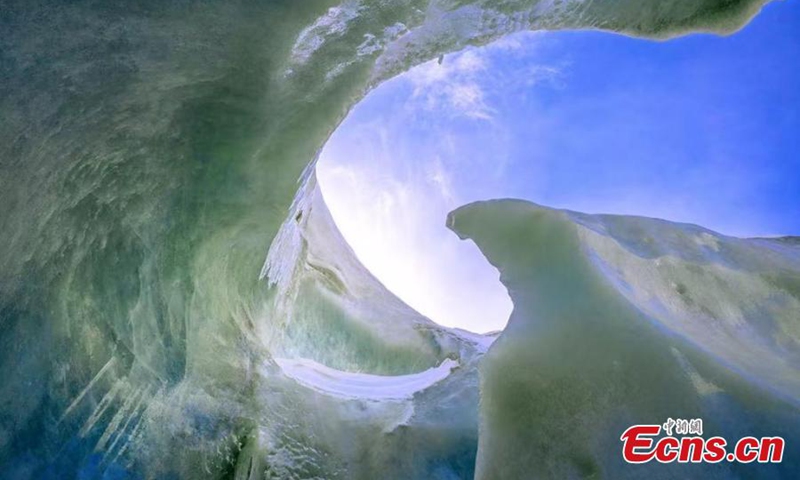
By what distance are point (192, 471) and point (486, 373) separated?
267 centimetres

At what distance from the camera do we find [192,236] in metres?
4.96

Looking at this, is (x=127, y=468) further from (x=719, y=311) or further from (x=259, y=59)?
(x=719, y=311)

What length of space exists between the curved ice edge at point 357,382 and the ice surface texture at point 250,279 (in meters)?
0.47

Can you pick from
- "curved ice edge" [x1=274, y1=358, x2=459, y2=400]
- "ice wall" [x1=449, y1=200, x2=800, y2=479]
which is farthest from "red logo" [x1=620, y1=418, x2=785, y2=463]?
"curved ice edge" [x1=274, y1=358, x2=459, y2=400]

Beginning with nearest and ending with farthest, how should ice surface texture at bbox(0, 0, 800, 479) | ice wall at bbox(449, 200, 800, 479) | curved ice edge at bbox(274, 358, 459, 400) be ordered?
ice surface texture at bbox(0, 0, 800, 479)
ice wall at bbox(449, 200, 800, 479)
curved ice edge at bbox(274, 358, 459, 400)

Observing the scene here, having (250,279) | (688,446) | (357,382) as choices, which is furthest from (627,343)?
(357,382)

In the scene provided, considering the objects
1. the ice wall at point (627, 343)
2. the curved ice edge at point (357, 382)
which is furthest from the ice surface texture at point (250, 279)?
the curved ice edge at point (357, 382)

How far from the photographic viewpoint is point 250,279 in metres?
6.51

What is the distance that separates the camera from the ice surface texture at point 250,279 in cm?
327

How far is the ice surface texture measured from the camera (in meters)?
3.27

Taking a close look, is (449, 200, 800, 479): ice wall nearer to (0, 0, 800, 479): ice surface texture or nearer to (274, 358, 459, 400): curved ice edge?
(0, 0, 800, 479): ice surface texture

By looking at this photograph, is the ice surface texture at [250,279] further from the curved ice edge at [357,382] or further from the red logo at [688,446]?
the curved ice edge at [357,382]

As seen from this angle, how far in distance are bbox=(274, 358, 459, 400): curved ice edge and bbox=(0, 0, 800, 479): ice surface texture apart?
465 mm

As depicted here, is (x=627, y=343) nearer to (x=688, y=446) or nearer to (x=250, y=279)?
(x=688, y=446)
